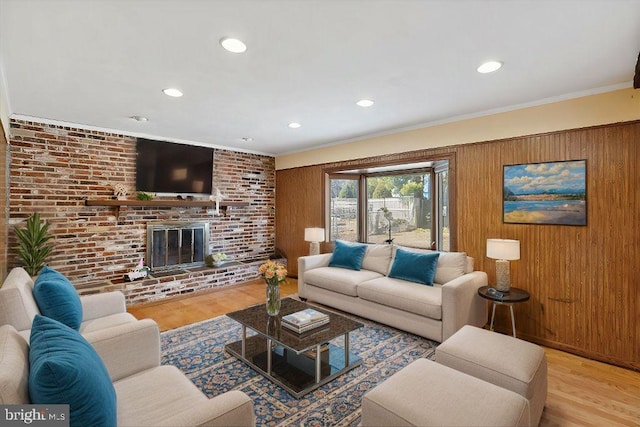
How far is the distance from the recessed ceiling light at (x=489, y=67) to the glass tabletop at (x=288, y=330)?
223 cm

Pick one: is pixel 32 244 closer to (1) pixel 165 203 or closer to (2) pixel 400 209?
(1) pixel 165 203

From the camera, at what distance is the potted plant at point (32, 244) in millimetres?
3465

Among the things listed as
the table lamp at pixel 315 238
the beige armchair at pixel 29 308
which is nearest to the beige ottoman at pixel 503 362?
the beige armchair at pixel 29 308

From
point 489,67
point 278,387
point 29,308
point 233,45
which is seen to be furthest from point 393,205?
point 29,308

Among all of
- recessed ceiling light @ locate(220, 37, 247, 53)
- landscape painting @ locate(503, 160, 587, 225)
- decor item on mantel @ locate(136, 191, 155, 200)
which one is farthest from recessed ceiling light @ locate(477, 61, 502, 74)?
decor item on mantel @ locate(136, 191, 155, 200)

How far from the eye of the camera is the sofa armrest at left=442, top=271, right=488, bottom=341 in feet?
9.43

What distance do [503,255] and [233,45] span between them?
2.89 meters

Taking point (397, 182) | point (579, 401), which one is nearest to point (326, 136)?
point (397, 182)

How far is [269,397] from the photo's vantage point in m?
2.21

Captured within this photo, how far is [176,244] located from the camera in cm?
484

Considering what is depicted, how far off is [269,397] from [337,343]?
1.00m

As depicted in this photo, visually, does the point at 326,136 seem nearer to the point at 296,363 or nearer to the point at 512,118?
the point at 512,118

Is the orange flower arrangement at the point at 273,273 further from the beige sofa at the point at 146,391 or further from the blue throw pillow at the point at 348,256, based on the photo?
the blue throw pillow at the point at 348,256

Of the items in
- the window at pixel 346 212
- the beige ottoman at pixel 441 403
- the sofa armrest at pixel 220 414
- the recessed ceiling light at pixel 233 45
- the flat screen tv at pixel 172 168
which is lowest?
the beige ottoman at pixel 441 403
